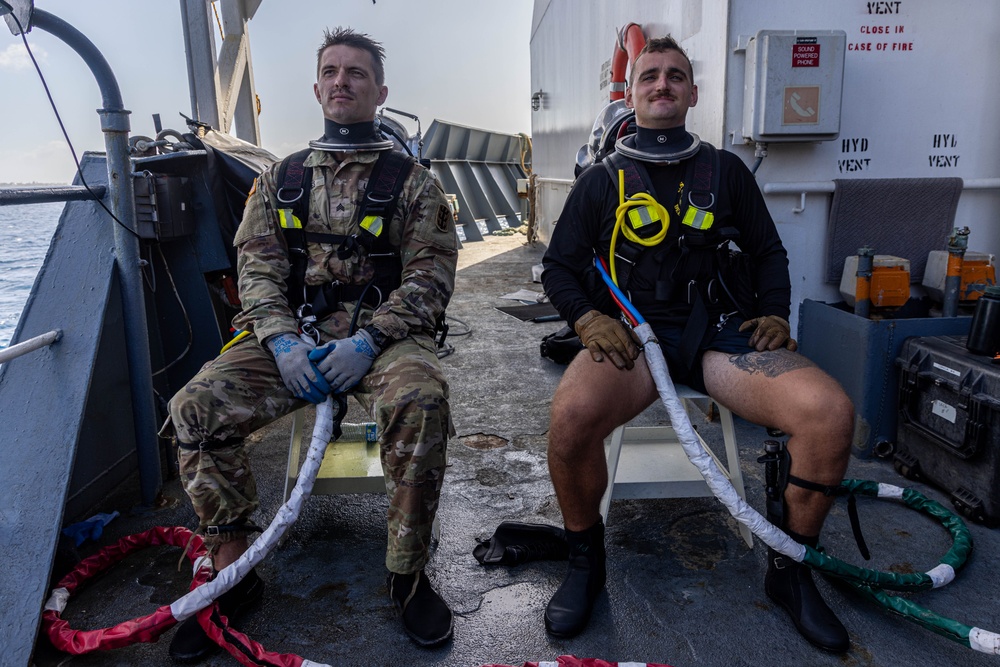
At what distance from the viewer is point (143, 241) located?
303cm

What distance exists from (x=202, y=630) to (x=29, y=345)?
1.06 metres

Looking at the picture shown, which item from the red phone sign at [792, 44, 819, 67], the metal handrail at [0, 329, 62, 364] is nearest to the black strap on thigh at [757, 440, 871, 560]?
the red phone sign at [792, 44, 819, 67]

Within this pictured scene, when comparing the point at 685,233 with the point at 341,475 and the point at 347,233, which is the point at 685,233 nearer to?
the point at 347,233

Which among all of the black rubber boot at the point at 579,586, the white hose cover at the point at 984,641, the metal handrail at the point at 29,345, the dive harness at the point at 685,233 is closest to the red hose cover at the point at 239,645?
the black rubber boot at the point at 579,586

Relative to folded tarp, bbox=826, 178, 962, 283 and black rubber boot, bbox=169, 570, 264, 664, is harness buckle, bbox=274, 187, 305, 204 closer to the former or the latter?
black rubber boot, bbox=169, 570, 264, 664

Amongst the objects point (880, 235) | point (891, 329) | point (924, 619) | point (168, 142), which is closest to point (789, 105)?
point (880, 235)

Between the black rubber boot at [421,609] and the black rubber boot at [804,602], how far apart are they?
98 cm

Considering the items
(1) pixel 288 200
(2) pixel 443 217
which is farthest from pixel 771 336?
(1) pixel 288 200

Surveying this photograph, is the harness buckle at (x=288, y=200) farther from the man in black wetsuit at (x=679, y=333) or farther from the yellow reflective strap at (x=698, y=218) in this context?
the yellow reflective strap at (x=698, y=218)

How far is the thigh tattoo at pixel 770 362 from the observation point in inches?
85.5

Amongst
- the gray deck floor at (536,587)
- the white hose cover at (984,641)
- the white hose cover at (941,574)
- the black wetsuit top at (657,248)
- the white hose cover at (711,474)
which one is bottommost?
the gray deck floor at (536,587)

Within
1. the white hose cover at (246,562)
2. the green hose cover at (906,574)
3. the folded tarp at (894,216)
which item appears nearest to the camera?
the white hose cover at (246,562)

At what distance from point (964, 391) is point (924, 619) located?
1064 mm

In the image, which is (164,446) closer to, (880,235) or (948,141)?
(880,235)
